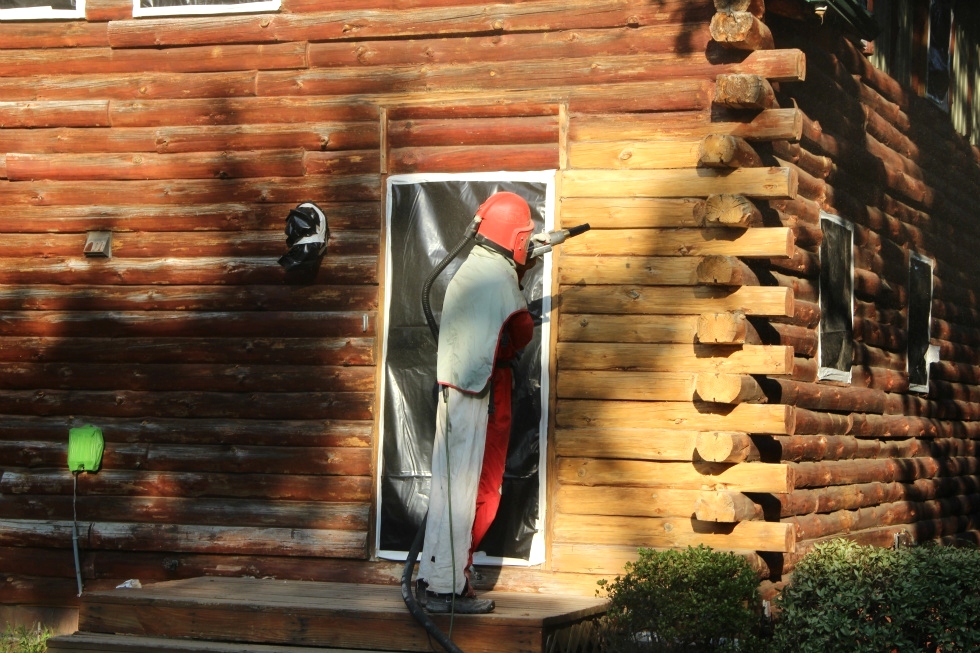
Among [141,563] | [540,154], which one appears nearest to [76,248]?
[141,563]

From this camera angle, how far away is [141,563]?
10.7 m

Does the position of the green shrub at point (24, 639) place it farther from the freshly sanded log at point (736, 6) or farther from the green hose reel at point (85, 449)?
the freshly sanded log at point (736, 6)

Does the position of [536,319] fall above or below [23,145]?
below

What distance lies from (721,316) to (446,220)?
6.71ft

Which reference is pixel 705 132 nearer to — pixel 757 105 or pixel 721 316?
pixel 757 105

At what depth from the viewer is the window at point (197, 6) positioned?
35.5 feet

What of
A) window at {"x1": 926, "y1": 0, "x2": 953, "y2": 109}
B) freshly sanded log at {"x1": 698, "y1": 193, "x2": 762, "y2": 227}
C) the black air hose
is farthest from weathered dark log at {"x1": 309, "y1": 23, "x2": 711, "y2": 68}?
window at {"x1": 926, "y1": 0, "x2": 953, "y2": 109}

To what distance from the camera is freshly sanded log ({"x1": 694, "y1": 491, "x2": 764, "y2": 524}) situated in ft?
30.4

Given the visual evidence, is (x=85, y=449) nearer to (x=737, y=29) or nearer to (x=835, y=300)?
(x=737, y=29)

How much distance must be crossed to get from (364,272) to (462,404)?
2.10 meters

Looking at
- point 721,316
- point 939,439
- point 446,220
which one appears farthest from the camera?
point 939,439

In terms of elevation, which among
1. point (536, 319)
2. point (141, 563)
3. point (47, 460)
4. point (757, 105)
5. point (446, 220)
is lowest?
point (141, 563)

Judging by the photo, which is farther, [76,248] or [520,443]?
[76,248]

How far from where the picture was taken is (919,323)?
44.8 ft
